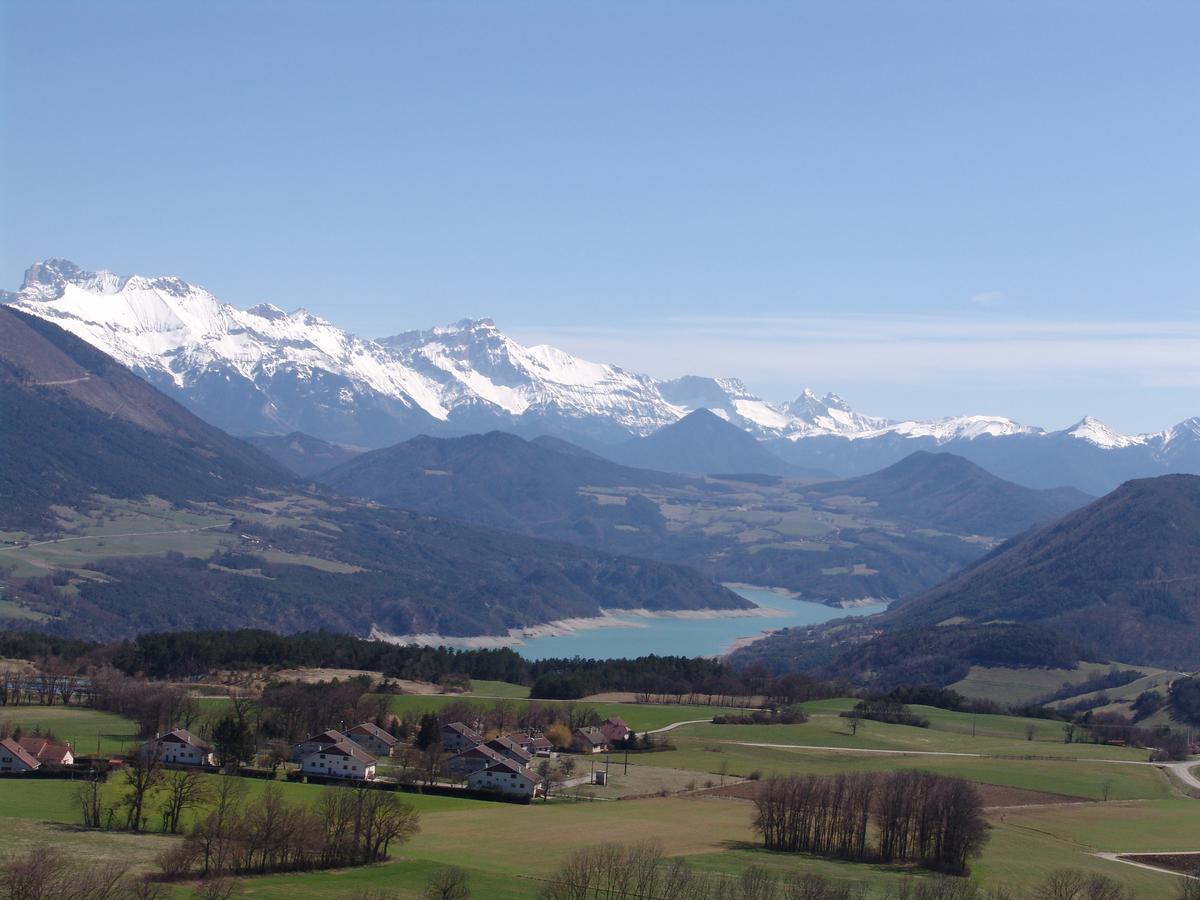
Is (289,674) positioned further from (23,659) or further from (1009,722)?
(1009,722)

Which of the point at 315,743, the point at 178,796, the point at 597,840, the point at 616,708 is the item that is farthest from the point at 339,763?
the point at 616,708

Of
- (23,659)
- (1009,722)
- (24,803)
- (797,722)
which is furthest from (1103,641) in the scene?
(24,803)

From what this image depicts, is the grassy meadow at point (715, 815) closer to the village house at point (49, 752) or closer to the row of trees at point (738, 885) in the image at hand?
the row of trees at point (738, 885)

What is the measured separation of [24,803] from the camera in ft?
186

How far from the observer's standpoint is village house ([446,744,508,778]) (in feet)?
233

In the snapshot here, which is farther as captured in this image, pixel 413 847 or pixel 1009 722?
pixel 1009 722

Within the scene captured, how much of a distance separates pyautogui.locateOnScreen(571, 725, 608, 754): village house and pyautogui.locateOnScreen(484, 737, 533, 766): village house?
24.7 ft

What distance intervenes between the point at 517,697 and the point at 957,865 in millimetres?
56563

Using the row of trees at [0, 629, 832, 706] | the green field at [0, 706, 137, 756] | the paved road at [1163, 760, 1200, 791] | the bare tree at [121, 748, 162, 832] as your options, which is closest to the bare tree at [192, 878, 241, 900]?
the bare tree at [121, 748, 162, 832]

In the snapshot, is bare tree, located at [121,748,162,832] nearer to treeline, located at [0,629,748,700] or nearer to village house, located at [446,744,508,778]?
village house, located at [446,744,508,778]

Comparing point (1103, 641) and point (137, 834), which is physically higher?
point (1103, 641)

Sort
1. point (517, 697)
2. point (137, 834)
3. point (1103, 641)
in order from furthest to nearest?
point (1103, 641) < point (517, 697) < point (137, 834)

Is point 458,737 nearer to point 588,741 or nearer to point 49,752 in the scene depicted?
point 588,741

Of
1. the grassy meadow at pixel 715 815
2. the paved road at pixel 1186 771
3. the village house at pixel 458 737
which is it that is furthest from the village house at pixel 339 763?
the paved road at pixel 1186 771
